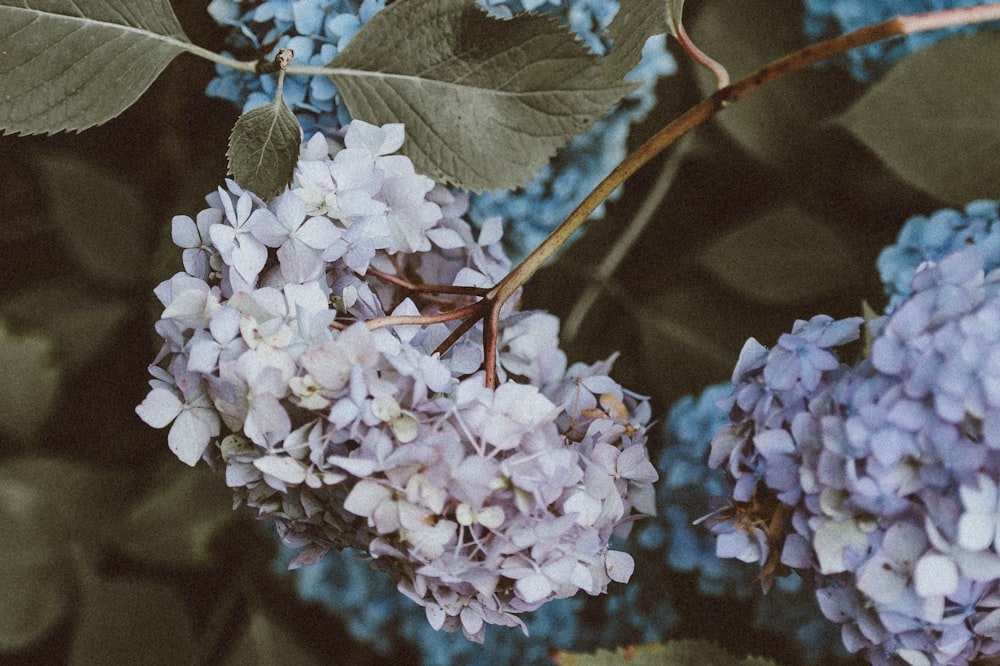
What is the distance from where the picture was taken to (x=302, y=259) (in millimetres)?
430

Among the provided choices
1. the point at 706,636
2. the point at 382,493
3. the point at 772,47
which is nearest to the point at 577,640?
the point at 706,636

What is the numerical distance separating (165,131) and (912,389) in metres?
0.57

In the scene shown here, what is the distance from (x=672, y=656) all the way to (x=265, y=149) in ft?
1.32

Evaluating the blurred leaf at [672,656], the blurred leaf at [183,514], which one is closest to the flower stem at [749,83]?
the blurred leaf at [672,656]

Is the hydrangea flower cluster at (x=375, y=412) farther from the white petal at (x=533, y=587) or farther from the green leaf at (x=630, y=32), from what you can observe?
the green leaf at (x=630, y=32)

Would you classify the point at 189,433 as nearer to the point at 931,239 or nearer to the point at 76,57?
the point at 76,57

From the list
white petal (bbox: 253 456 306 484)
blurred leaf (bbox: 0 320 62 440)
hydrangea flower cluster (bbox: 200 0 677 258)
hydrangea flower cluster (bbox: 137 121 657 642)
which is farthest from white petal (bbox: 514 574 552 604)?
blurred leaf (bbox: 0 320 62 440)

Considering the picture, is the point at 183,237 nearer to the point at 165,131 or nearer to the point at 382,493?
the point at 382,493

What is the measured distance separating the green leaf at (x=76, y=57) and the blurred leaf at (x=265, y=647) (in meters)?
0.40

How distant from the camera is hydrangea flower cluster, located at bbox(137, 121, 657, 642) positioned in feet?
1.30

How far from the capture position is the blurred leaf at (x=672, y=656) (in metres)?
0.56

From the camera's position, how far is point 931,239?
0.54 meters

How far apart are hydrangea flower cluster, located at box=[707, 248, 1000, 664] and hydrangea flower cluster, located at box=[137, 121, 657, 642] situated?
8 centimetres

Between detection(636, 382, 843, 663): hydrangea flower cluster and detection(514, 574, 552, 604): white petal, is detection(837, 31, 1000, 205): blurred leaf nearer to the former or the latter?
detection(636, 382, 843, 663): hydrangea flower cluster
